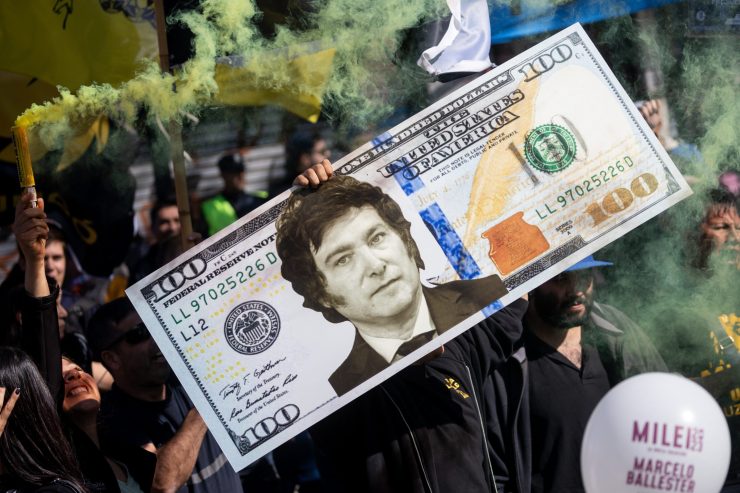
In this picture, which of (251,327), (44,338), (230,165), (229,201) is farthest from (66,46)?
(251,327)

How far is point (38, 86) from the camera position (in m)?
5.18

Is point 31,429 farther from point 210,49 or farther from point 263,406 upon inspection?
point 210,49

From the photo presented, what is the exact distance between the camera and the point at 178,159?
10.8ft

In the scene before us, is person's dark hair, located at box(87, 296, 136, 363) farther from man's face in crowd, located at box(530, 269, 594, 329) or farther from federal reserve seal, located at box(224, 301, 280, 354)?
man's face in crowd, located at box(530, 269, 594, 329)

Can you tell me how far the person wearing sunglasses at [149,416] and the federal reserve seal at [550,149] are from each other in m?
1.32

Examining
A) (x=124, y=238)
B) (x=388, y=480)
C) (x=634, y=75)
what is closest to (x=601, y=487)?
(x=388, y=480)

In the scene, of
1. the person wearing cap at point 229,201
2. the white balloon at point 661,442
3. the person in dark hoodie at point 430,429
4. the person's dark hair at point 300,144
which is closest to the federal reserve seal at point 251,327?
the person in dark hoodie at point 430,429

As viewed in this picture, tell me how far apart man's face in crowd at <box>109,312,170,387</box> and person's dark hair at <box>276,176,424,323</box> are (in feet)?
2.59

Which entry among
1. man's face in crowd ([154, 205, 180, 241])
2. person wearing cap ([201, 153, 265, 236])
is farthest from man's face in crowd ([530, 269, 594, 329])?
man's face in crowd ([154, 205, 180, 241])

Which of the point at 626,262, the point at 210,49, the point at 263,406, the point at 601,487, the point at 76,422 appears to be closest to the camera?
the point at 601,487

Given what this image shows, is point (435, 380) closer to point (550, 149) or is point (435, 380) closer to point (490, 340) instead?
point (490, 340)

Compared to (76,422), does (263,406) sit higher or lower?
lower

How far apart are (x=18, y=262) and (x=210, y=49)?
7.74ft

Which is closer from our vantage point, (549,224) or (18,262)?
(549,224)
